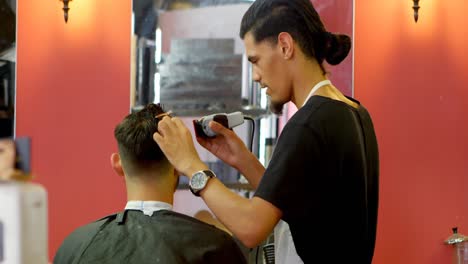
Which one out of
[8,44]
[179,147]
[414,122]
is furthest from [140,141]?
[414,122]

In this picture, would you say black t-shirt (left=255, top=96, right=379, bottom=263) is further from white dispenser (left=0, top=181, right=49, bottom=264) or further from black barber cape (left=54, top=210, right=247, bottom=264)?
white dispenser (left=0, top=181, right=49, bottom=264)

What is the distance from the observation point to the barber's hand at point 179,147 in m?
1.81

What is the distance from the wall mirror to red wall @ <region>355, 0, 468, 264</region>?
0.68 ft

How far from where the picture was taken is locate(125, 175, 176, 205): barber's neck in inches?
87.9

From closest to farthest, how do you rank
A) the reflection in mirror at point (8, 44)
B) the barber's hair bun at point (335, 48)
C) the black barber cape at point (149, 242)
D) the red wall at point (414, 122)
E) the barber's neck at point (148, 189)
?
the barber's hair bun at point (335, 48), the black barber cape at point (149, 242), the barber's neck at point (148, 189), the reflection in mirror at point (8, 44), the red wall at point (414, 122)

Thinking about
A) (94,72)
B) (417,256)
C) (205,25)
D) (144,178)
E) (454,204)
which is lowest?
(417,256)

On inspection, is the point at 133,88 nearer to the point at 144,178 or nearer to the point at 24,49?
the point at 24,49

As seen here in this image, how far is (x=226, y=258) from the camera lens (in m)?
2.19

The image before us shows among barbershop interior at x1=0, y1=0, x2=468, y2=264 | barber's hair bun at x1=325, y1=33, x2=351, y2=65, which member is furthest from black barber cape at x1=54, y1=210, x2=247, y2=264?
barbershop interior at x1=0, y1=0, x2=468, y2=264

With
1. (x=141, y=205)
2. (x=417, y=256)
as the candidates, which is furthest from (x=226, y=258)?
(x=417, y=256)

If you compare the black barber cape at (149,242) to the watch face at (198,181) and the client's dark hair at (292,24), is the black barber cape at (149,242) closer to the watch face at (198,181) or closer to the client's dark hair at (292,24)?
the watch face at (198,181)

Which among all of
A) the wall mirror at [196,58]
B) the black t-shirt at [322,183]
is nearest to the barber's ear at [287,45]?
the black t-shirt at [322,183]

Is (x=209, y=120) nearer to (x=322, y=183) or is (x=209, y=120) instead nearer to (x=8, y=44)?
(x=322, y=183)

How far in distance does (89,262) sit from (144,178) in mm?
321
